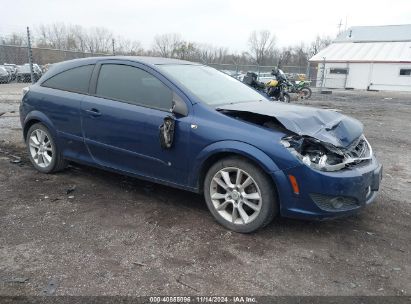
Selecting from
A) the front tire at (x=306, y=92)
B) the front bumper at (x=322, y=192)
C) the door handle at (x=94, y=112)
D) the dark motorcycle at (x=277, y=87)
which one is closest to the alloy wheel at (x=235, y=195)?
the front bumper at (x=322, y=192)

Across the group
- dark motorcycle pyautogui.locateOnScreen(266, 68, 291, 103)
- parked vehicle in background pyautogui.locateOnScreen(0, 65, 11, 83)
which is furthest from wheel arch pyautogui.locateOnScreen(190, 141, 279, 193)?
parked vehicle in background pyautogui.locateOnScreen(0, 65, 11, 83)

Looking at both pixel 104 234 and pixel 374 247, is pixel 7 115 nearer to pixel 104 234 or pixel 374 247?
pixel 104 234

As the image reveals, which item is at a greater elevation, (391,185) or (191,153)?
(191,153)

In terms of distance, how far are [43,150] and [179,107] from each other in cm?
237

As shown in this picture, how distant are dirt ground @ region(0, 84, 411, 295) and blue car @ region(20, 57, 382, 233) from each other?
317 mm

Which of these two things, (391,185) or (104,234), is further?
(391,185)

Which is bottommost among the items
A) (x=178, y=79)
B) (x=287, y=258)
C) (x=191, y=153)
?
(x=287, y=258)

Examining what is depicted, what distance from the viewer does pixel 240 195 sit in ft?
12.2

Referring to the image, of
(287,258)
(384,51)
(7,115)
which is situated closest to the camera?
(287,258)

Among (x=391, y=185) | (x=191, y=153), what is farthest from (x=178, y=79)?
(x=391, y=185)

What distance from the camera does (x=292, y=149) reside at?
348 centimetres

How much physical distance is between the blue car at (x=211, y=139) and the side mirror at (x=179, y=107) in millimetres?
10

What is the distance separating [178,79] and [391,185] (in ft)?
10.5

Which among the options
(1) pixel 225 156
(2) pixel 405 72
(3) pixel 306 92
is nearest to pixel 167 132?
(1) pixel 225 156
